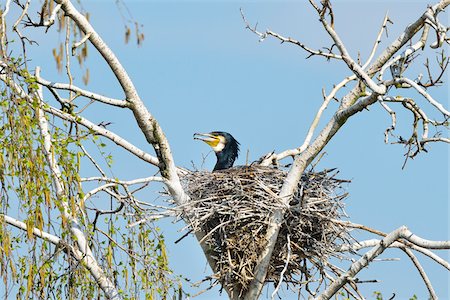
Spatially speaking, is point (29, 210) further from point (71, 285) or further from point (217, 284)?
point (217, 284)

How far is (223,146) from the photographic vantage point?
8.97 m

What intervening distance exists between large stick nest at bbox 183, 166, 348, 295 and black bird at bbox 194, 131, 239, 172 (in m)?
1.55

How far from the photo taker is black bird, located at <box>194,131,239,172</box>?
8688mm

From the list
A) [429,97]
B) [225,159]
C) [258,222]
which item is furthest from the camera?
[225,159]

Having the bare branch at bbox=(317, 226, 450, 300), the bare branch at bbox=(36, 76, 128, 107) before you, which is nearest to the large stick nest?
the bare branch at bbox=(317, 226, 450, 300)

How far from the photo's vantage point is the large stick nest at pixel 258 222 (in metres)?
6.68

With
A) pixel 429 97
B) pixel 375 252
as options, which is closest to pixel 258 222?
pixel 375 252

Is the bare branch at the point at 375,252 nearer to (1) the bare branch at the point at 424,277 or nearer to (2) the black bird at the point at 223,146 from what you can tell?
(1) the bare branch at the point at 424,277

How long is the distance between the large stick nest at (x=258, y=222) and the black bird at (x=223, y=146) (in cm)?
155

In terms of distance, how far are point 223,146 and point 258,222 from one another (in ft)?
7.67

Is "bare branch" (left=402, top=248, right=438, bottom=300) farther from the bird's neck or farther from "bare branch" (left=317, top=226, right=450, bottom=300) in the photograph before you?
the bird's neck

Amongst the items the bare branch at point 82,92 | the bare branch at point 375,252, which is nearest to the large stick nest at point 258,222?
the bare branch at point 375,252

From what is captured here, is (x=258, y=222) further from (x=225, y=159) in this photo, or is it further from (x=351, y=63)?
(x=225, y=159)

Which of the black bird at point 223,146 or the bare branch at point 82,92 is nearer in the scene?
the bare branch at point 82,92
